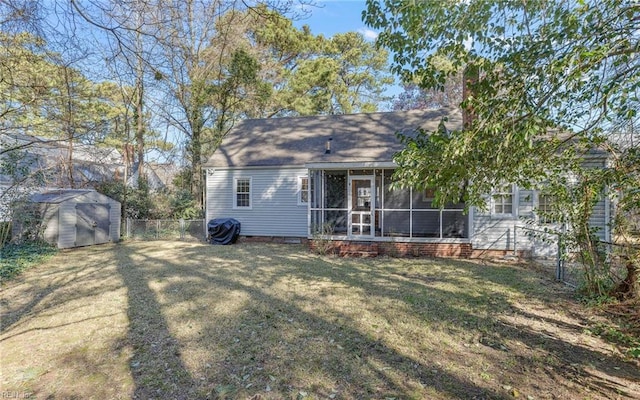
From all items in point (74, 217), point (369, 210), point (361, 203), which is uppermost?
point (361, 203)

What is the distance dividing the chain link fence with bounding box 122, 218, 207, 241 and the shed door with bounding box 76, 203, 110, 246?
1533 millimetres

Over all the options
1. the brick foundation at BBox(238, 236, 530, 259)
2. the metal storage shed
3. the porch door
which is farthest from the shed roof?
the porch door

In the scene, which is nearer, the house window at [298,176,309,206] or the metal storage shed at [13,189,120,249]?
the metal storage shed at [13,189,120,249]

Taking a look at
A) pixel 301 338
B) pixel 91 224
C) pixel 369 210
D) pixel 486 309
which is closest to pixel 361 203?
pixel 369 210

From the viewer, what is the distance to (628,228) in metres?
5.05

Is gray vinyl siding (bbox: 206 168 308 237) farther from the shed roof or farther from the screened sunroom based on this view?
the shed roof

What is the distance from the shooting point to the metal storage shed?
1070 cm

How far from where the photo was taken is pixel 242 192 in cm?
1363

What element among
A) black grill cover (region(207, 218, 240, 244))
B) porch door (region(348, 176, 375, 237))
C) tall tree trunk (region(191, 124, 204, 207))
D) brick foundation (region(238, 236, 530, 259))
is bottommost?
brick foundation (region(238, 236, 530, 259))

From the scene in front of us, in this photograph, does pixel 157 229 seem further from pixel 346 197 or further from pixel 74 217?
pixel 346 197

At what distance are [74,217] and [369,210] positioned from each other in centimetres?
1014

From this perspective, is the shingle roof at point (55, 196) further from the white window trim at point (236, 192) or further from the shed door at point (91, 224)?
the white window trim at point (236, 192)

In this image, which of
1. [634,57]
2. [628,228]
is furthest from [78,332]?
[628,228]

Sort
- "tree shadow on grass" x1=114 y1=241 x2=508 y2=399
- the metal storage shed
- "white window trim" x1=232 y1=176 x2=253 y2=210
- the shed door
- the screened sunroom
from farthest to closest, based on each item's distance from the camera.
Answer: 1. "white window trim" x1=232 y1=176 x2=253 y2=210
2. the shed door
3. the screened sunroom
4. the metal storage shed
5. "tree shadow on grass" x1=114 y1=241 x2=508 y2=399
